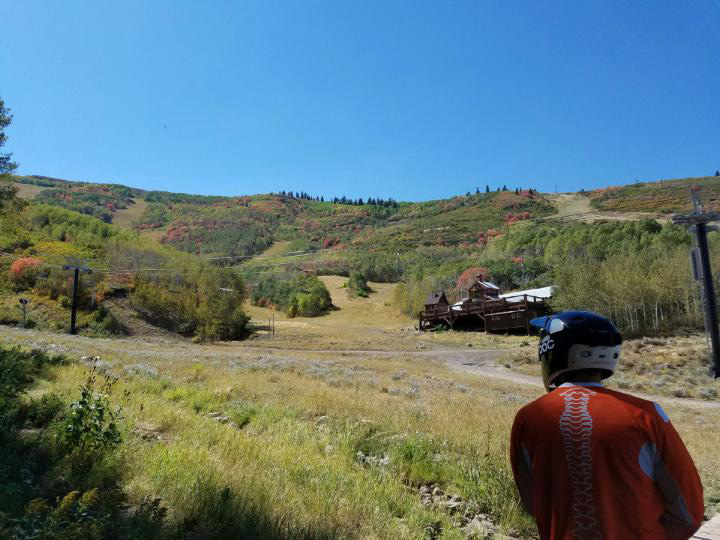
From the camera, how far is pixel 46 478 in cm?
443

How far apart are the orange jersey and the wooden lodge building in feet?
152

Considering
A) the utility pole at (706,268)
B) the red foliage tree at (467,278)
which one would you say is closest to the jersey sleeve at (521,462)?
the utility pole at (706,268)

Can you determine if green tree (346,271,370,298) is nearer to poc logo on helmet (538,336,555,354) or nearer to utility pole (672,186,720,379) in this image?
utility pole (672,186,720,379)

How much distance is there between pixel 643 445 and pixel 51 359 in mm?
15044

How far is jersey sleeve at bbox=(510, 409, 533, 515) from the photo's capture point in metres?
2.19

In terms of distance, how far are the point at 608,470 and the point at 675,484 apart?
28 cm

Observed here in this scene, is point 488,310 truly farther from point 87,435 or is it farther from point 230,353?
point 87,435

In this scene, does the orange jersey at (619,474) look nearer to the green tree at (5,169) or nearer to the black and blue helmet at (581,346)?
the black and blue helmet at (581,346)

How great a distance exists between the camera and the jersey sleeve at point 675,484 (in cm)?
182

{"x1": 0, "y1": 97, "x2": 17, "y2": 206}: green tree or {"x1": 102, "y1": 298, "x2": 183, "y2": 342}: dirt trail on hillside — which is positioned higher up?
{"x1": 0, "y1": 97, "x2": 17, "y2": 206}: green tree

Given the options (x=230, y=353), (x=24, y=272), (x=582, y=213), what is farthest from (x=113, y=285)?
(x=582, y=213)

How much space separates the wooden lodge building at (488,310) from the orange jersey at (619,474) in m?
46.4

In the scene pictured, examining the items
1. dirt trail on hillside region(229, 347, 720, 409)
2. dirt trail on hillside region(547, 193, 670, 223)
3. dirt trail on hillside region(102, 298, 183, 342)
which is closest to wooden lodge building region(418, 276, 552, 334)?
dirt trail on hillside region(229, 347, 720, 409)

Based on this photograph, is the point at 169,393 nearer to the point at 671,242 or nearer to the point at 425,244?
the point at 671,242
